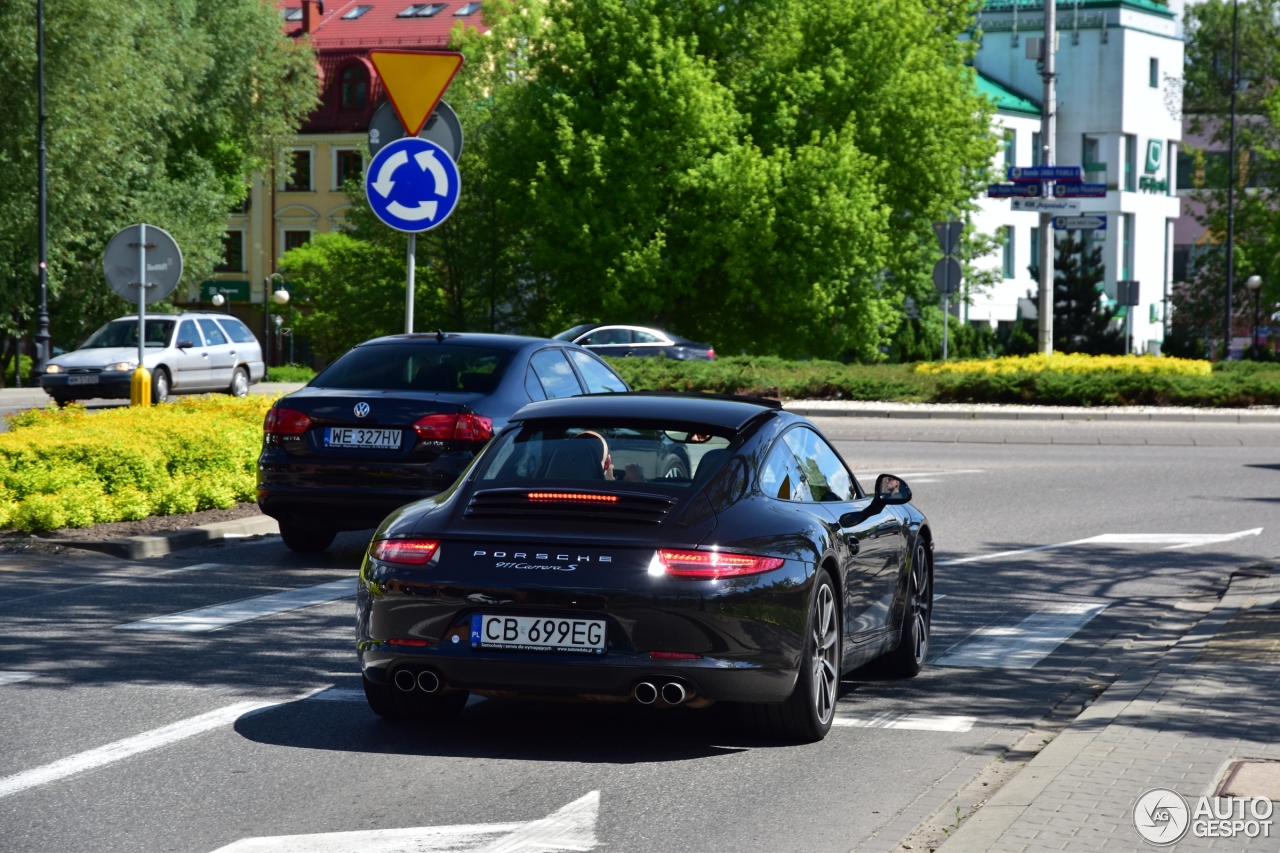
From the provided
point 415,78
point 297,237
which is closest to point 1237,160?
point 297,237

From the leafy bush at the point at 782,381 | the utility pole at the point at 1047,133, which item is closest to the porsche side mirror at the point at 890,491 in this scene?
the leafy bush at the point at 782,381

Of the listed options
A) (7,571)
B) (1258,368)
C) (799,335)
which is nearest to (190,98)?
(799,335)

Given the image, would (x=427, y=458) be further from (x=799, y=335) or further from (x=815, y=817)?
(x=799, y=335)

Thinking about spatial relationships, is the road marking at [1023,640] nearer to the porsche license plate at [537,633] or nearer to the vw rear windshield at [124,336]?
the porsche license plate at [537,633]

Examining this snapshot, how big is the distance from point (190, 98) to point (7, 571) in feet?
139

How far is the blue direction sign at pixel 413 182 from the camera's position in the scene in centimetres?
1465

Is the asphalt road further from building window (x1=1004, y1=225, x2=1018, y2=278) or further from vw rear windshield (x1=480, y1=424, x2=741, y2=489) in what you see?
building window (x1=1004, y1=225, x2=1018, y2=278)

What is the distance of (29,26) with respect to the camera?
146 ft

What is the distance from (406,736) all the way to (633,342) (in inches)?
1336

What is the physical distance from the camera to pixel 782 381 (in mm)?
33156

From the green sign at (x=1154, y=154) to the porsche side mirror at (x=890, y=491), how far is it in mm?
77164

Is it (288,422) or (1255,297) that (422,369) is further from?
(1255,297)

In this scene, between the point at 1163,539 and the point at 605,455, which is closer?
the point at 605,455

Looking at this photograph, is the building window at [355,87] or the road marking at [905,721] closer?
the road marking at [905,721]
